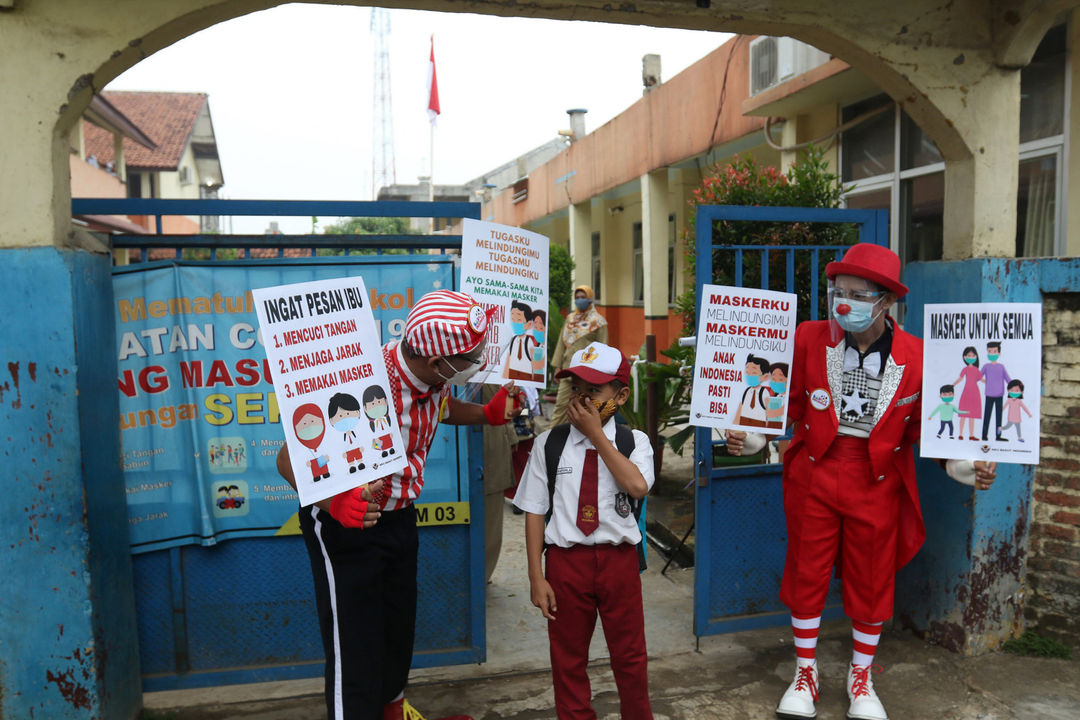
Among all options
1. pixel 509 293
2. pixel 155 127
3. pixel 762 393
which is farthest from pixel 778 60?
pixel 155 127

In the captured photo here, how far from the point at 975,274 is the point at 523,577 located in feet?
10.6

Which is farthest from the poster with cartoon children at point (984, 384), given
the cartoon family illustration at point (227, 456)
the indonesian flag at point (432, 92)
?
the indonesian flag at point (432, 92)

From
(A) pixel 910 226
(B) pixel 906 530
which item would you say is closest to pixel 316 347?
(B) pixel 906 530

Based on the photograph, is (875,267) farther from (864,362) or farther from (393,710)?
(393,710)

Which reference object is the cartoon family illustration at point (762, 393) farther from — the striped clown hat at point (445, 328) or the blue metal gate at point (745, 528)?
the striped clown hat at point (445, 328)

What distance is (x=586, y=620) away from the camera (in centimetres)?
291

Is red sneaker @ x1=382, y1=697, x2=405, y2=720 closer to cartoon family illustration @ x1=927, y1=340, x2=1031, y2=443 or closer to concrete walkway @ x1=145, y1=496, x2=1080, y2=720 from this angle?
concrete walkway @ x1=145, y1=496, x2=1080, y2=720

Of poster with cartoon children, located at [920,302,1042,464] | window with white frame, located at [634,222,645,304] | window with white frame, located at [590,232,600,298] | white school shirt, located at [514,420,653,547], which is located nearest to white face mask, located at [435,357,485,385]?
white school shirt, located at [514,420,653,547]

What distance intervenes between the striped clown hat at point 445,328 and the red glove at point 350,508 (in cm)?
49

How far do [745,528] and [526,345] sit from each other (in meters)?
1.81

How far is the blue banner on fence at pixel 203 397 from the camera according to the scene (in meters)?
3.47

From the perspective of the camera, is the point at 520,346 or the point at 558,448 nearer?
the point at 558,448

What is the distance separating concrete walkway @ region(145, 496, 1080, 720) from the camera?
11.6ft

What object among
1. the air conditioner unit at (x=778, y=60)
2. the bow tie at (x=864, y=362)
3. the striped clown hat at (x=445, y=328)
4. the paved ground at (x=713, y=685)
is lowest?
the paved ground at (x=713, y=685)
